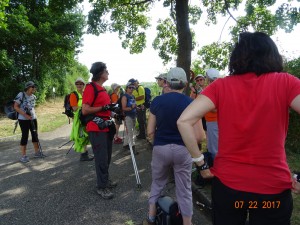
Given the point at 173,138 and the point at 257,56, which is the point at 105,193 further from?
the point at 257,56

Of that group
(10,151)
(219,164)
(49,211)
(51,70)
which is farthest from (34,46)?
(219,164)

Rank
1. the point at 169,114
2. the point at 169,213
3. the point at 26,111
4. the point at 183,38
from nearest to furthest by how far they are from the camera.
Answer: the point at 169,213, the point at 169,114, the point at 26,111, the point at 183,38

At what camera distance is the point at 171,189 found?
5074mm

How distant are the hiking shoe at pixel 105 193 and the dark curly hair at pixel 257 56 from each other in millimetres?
3452

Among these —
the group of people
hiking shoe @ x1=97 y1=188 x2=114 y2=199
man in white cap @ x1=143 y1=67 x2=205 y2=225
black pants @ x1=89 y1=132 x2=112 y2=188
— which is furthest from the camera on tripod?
the group of people

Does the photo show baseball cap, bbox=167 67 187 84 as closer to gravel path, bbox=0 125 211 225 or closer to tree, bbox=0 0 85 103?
gravel path, bbox=0 125 211 225

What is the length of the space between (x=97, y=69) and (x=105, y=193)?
2.03 m

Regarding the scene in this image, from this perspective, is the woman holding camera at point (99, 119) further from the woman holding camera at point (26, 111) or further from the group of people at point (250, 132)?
the woman holding camera at point (26, 111)

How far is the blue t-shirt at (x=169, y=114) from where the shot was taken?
3.17m

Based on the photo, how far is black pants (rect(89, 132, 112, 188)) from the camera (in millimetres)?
4562

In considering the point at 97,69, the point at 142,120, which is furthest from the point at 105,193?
the point at 142,120

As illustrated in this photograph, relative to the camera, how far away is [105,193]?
467 centimetres

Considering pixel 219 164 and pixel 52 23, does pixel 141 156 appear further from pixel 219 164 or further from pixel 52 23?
pixel 52 23

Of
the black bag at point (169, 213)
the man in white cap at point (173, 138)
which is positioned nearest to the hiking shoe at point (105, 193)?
the man in white cap at point (173, 138)
